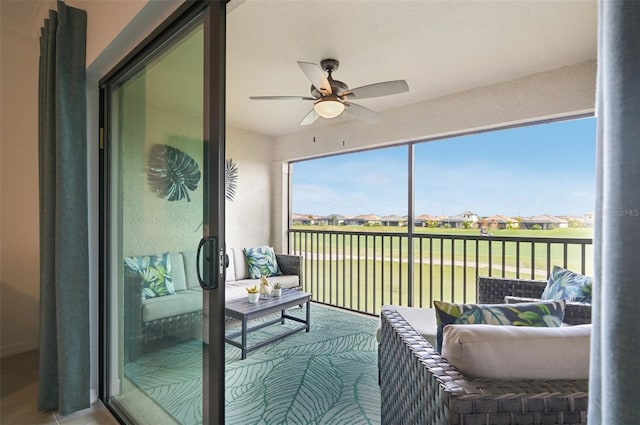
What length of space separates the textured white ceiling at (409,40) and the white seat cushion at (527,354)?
6.45 feet

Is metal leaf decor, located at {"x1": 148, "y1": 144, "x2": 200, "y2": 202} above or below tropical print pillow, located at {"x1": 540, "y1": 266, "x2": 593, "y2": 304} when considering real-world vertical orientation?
above

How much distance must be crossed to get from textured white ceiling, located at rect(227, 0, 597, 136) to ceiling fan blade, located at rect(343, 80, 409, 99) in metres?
0.35

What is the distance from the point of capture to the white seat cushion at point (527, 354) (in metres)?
0.88

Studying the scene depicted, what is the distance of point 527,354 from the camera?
0.88 metres

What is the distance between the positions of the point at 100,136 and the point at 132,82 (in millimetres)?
416

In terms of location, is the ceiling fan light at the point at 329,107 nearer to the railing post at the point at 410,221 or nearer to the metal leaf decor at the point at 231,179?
the railing post at the point at 410,221

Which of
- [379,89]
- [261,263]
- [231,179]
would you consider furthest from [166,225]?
[231,179]

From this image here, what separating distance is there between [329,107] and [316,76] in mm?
326

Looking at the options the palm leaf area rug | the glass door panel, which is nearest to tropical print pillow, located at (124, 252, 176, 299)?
the glass door panel

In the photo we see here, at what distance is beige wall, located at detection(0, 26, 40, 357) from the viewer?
2434 millimetres

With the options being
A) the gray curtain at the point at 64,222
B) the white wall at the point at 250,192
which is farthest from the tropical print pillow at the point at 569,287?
the white wall at the point at 250,192

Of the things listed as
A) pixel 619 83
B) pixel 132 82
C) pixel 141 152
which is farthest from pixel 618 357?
pixel 132 82

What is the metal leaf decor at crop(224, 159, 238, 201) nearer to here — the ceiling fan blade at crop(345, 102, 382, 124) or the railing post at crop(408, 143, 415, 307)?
the ceiling fan blade at crop(345, 102, 382, 124)

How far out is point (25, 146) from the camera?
251 cm
